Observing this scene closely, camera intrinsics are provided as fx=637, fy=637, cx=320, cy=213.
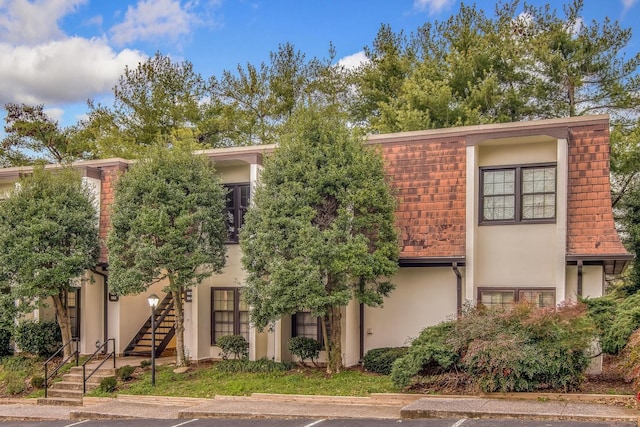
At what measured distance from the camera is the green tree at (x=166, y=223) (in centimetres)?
1573

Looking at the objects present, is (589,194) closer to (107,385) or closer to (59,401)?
(107,385)

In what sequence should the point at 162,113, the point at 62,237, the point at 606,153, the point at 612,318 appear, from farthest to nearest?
the point at 162,113, the point at 62,237, the point at 606,153, the point at 612,318

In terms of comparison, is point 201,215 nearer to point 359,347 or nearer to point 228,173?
point 228,173

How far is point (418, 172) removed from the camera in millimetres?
16281

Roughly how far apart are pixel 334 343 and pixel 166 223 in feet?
16.7

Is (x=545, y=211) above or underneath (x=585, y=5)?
underneath

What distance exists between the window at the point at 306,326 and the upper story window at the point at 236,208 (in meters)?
2.76

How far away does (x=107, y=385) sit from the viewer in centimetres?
1539

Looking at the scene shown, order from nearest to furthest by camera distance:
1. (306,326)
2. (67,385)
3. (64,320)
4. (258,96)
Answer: (67,385) → (306,326) → (64,320) → (258,96)

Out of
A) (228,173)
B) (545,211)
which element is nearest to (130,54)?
(228,173)

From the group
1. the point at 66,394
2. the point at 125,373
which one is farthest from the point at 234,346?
the point at 66,394

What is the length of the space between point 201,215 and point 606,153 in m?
9.78

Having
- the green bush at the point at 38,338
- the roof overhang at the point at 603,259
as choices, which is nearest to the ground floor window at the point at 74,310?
the green bush at the point at 38,338

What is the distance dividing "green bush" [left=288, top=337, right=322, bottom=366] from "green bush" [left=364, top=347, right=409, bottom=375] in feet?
4.60
